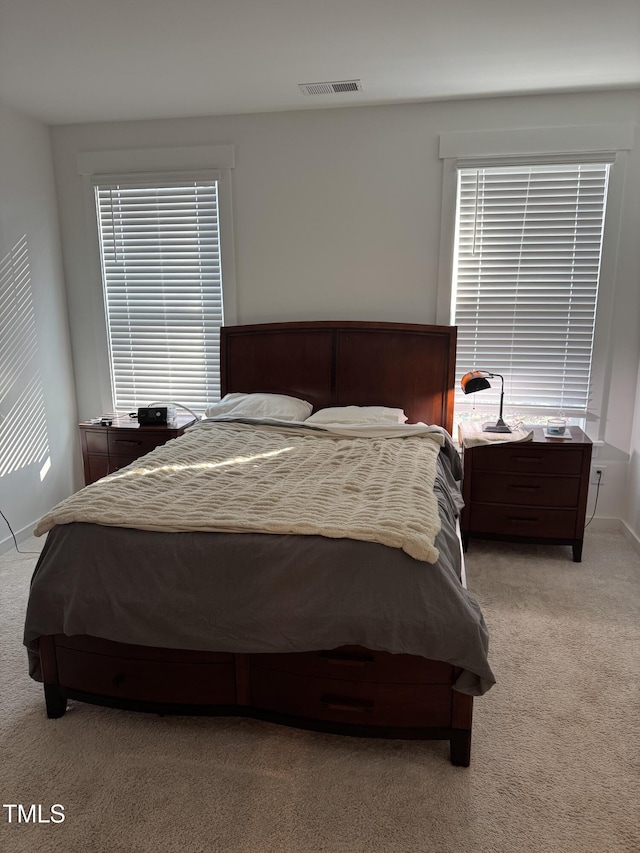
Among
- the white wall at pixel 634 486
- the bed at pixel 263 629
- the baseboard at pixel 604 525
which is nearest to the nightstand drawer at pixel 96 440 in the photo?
the bed at pixel 263 629

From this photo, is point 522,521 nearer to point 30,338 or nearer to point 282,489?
point 282,489

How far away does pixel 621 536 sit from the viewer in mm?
3604

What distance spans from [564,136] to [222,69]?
6.26ft

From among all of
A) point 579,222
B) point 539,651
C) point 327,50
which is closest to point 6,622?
point 539,651

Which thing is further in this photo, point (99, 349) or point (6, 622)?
point (99, 349)

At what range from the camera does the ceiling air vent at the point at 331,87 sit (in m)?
3.15

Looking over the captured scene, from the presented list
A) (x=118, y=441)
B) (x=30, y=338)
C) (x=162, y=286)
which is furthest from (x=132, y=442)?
(x=162, y=286)

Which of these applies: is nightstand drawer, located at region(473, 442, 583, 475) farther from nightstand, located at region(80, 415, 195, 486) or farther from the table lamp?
nightstand, located at region(80, 415, 195, 486)

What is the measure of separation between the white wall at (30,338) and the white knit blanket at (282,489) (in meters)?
1.31

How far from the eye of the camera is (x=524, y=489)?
3.33 m

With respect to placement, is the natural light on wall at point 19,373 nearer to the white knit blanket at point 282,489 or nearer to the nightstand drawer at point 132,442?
the nightstand drawer at point 132,442

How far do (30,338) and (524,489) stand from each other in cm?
313

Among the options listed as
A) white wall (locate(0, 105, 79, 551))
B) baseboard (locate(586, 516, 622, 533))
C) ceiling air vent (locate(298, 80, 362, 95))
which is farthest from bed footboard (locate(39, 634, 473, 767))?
ceiling air vent (locate(298, 80, 362, 95))

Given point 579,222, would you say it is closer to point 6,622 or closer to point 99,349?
point 99,349
